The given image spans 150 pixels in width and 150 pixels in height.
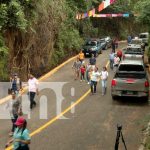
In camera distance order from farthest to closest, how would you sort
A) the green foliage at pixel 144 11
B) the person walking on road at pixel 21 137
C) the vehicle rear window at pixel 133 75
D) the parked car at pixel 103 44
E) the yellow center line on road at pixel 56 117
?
the parked car at pixel 103 44 → the green foliage at pixel 144 11 → the vehicle rear window at pixel 133 75 → the yellow center line on road at pixel 56 117 → the person walking on road at pixel 21 137

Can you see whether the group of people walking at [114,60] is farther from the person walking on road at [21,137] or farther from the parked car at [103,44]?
the person walking on road at [21,137]

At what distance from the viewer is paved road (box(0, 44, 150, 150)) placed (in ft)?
48.8

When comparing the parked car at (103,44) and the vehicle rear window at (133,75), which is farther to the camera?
the parked car at (103,44)

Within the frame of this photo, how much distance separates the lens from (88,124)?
57.2ft

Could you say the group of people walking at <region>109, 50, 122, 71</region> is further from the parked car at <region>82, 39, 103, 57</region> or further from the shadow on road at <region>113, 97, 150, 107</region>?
the shadow on road at <region>113, 97, 150, 107</region>

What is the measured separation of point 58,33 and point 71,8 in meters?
7.67

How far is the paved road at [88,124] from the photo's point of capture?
48.8 feet

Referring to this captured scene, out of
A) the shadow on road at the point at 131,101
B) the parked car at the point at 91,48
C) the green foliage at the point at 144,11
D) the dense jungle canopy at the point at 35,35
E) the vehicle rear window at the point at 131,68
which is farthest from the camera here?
the parked car at the point at 91,48

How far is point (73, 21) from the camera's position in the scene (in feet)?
136

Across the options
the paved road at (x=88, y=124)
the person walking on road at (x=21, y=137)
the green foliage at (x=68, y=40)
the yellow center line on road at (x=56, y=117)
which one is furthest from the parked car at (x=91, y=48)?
the person walking on road at (x=21, y=137)

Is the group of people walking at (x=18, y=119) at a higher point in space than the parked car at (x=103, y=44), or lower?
lower

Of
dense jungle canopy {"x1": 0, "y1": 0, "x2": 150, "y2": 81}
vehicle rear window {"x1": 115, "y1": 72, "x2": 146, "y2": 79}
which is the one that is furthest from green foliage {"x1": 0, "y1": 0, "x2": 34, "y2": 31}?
vehicle rear window {"x1": 115, "y1": 72, "x2": 146, "y2": 79}

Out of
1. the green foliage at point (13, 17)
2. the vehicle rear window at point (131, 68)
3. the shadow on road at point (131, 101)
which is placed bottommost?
the shadow on road at point (131, 101)

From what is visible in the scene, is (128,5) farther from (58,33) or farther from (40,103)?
(40,103)
